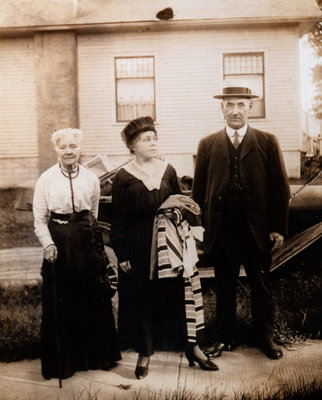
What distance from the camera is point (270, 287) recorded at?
140 inches

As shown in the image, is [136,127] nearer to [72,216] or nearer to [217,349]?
[72,216]

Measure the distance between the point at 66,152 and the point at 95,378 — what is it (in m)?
1.54

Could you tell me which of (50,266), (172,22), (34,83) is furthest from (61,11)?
(50,266)

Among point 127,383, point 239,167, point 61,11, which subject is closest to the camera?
point 127,383

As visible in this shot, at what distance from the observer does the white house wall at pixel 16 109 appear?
3.51m

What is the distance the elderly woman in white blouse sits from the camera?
125 inches

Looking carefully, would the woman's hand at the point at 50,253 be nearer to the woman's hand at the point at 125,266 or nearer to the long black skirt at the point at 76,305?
the long black skirt at the point at 76,305

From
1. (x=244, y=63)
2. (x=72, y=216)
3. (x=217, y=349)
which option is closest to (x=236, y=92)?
(x=244, y=63)

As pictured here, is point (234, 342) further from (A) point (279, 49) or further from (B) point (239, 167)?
(A) point (279, 49)

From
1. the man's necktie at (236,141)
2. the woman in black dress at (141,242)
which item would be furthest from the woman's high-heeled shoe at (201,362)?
the man's necktie at (236,141)

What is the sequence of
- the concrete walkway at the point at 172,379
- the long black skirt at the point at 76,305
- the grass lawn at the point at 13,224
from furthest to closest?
the grass lawn at the point at 13,224, the long black skirt at the point at 76,305, the concrete walkway at the point at 172,379

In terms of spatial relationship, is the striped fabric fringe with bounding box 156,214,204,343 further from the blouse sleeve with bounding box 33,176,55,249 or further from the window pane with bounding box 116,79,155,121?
the window pane with bounding box 116,79,155,121

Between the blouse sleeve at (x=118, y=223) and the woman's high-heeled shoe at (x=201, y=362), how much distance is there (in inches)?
31.9

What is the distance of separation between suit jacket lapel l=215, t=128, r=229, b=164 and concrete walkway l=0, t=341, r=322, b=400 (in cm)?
146
